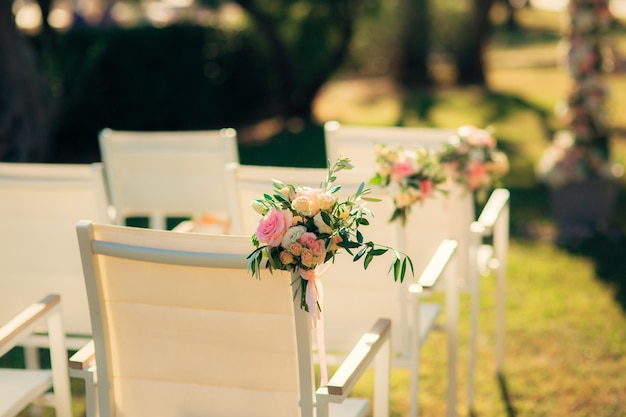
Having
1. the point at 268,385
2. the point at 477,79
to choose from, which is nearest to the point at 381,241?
the point at 268,385

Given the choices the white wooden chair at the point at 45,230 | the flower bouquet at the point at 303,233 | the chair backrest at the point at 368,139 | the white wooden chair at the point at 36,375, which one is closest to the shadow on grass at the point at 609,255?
the chair backrest at the point at 368,139

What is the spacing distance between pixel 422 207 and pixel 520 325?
166 cm

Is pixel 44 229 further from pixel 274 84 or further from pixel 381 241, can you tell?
pixel 274 84

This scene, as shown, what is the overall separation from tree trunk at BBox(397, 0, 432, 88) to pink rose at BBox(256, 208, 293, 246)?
1232 cm

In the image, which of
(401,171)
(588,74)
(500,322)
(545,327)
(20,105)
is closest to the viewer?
(401,171)

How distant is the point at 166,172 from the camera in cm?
449

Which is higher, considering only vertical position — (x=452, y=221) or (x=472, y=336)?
(x=452, y=221)

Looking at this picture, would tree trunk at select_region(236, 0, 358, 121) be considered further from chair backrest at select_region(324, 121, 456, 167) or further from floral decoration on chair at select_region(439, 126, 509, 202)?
floral decoration on chair at select_region(439, 126, 509, 202)

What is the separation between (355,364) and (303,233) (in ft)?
1.39

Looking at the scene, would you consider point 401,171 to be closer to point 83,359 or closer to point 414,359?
point 414,359

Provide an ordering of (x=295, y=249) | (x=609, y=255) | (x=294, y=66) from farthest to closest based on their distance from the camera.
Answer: (x=294, y=66) < (x=609, y=255) < (x=295, y=249)

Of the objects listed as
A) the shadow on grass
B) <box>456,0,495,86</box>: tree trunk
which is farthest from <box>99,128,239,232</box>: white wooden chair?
<box>456,0,495,86</box>: tree trunk

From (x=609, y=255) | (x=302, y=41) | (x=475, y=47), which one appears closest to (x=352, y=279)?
(x=609, y=255)

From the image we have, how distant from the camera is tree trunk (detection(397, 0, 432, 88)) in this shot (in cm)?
1445
